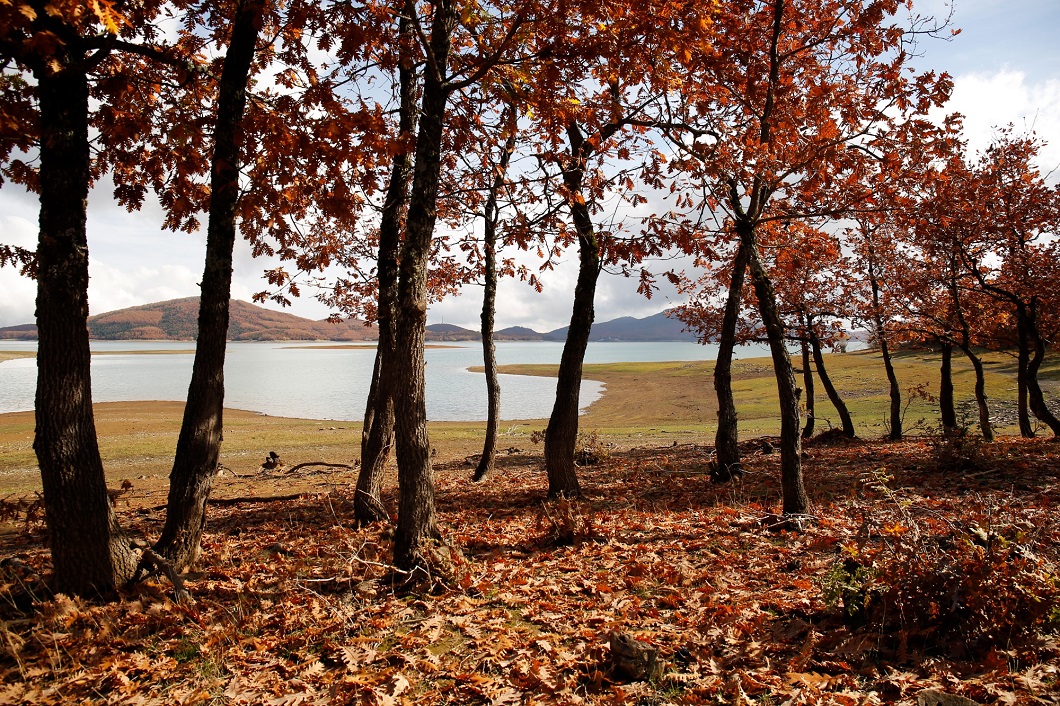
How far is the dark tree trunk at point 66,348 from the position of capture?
5.68 metres

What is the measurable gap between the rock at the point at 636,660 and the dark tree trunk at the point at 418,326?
240 cm

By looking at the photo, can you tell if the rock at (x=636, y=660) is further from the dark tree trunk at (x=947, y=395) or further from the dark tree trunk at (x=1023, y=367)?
the dark tree trunk at (x=947, y=395)

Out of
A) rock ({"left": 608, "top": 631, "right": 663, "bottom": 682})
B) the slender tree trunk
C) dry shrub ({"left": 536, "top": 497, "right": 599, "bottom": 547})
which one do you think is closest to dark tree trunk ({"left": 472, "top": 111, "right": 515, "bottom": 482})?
the slender tree trunk

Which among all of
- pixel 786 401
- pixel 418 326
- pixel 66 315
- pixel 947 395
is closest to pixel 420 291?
pixel 418 326

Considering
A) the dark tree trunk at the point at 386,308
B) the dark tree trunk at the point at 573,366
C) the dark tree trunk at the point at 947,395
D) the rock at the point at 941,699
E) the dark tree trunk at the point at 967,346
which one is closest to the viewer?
the rock at the point at 941,699

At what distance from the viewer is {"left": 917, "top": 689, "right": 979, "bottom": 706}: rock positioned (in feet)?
11.2

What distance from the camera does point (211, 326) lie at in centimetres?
666

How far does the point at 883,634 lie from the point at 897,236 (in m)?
16.2

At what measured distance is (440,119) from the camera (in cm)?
616

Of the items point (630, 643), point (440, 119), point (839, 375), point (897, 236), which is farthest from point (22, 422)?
point (839, 375)

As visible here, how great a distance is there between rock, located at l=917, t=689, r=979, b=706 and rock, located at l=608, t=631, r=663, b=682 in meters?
1.55

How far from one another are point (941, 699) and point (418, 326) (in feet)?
16.5

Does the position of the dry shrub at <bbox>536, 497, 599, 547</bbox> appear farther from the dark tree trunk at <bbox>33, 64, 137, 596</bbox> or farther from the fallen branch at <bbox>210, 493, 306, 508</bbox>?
the fallen branch at <bbox>210, 493, 306, 508</bbox>

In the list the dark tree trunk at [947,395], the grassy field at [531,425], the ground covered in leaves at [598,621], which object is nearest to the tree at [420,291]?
the ground covered in leaves at [598,621]
